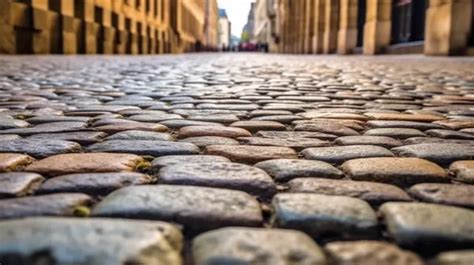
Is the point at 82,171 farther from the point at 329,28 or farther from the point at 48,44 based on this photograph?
the point at 329,28

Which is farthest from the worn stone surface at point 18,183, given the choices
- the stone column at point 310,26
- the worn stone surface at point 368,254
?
the stone column at point 310,26

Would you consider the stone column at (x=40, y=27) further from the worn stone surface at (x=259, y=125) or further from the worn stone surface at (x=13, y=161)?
the worn stone surface at (x=13, y=161)

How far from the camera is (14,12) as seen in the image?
12195 mm

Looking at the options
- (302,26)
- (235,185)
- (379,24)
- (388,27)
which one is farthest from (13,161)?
(302,26)

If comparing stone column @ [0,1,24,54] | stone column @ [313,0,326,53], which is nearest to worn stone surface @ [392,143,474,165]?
stone column @ [0,1,24,54]

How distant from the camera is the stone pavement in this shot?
1.09m

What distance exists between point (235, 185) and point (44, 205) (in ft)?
1.77

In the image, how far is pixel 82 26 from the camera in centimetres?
1627

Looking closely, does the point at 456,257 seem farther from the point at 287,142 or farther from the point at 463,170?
the point at 287,142

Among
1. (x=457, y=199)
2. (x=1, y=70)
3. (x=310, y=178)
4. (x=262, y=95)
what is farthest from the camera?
(x=1, y=70)

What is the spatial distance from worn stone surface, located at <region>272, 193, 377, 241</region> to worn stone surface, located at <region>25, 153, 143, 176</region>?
641 millimetres

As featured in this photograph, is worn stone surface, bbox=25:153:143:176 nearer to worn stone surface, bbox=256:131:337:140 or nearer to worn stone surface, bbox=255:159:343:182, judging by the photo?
worn stone surface, bbox=255:159:343:182

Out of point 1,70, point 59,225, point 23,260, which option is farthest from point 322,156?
point 1,70

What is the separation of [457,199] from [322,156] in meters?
0.67
